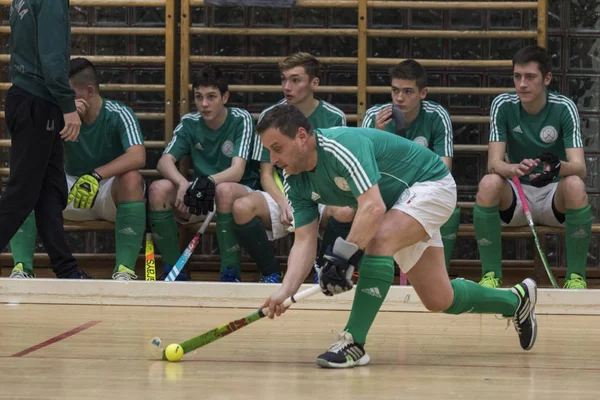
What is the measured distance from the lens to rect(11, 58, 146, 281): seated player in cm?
436

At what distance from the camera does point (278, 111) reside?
8.60 feet

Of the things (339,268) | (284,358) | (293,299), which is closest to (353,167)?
(339,268)

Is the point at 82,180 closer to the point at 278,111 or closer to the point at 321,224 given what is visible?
the point at 321,224

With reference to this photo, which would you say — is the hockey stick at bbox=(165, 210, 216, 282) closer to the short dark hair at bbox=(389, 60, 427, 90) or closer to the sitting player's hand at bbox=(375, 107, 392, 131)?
the sitting player's hand at bbox=(375, 107, 392, 131)

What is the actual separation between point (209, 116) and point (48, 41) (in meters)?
1.02

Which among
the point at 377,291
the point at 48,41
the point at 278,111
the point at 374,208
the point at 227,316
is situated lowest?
the point at 227,316

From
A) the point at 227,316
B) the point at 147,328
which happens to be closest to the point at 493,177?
the point at 227,316

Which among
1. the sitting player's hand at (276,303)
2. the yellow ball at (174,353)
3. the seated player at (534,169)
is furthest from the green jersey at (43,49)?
the seated player at (534,169)

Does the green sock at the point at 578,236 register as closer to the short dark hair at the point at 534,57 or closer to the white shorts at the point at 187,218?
the short dark hair at the point at 534,57

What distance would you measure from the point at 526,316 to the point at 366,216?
0.75m

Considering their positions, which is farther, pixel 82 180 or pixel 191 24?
pixel 191 24

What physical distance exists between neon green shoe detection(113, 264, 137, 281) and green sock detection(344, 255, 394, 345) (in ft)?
5.73

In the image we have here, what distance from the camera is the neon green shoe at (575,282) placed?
411cm

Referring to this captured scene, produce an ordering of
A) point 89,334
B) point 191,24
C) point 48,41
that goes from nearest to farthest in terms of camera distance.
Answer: point 89,334
point 48,41
point 191,24
